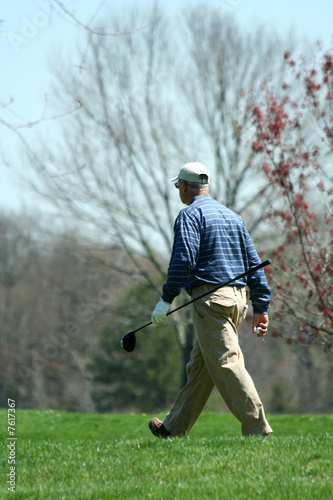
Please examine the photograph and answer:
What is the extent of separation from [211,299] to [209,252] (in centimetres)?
37

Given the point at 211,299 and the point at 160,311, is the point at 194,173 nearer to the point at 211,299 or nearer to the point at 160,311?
the point at 211,299

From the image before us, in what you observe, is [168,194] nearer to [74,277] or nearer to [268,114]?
[268,114]

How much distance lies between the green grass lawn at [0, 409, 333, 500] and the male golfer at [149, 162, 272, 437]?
274mm

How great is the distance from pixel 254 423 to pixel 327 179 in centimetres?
412

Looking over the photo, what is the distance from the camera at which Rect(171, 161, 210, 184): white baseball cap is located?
525cm

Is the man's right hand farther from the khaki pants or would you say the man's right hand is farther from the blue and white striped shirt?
the khaki pants

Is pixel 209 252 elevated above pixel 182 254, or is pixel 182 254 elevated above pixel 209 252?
pixel 209 252

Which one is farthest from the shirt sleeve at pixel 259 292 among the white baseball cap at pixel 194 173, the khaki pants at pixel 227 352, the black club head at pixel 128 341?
the black club head at pixel 128 341

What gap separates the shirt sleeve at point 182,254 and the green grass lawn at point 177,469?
3.73 ft

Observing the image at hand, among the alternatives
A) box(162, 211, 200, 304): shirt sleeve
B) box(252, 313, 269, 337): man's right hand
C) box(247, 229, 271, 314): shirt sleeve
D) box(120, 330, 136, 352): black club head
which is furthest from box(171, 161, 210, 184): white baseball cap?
box(120, 330, 136, 352): black club head

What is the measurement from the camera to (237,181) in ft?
58.5

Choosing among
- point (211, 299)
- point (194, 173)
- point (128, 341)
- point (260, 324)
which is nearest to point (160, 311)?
point (211, 299)

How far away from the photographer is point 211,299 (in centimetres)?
492

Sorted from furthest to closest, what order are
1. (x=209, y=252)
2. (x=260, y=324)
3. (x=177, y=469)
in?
(x=260, y=324) < (x=209, y=252) < (x=177, y=469)
